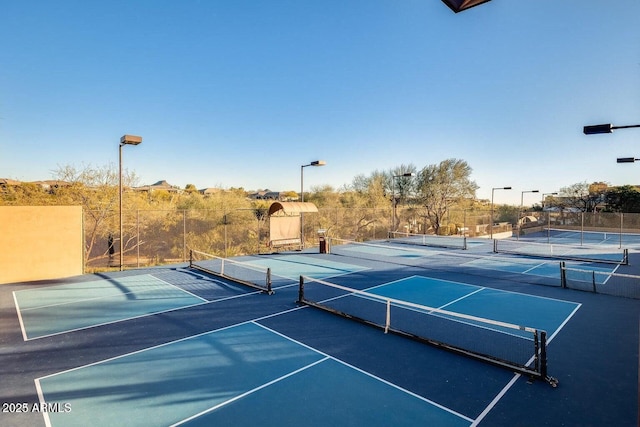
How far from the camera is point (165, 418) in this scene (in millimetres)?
4531

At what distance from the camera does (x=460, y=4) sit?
7.43 ft

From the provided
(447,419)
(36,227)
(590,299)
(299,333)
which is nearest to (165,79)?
(36,227)

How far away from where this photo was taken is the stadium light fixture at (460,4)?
2.20 metres

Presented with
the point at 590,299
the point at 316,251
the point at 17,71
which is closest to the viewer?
the point at 590,299

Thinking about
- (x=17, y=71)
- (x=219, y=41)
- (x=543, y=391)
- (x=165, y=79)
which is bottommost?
(x=543, y=391)

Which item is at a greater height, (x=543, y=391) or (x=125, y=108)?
(x=125, y=108)

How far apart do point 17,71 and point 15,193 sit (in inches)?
346

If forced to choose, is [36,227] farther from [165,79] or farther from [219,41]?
[219,41]

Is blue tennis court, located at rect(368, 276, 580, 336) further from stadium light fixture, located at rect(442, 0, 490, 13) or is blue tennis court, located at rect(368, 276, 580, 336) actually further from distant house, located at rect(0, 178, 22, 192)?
distant house, located at rect(0, 178, 22, 192)

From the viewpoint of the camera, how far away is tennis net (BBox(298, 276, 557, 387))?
19.6 feet

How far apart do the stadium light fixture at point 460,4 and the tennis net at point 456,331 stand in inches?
216

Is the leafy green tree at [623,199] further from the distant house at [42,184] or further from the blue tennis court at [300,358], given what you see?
the distant house at [42,184]

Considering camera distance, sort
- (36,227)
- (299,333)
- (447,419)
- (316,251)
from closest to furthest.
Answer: (447,419)
(299,333)
(36,227)
(316,251)

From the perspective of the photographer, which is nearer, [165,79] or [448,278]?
[448,278]
